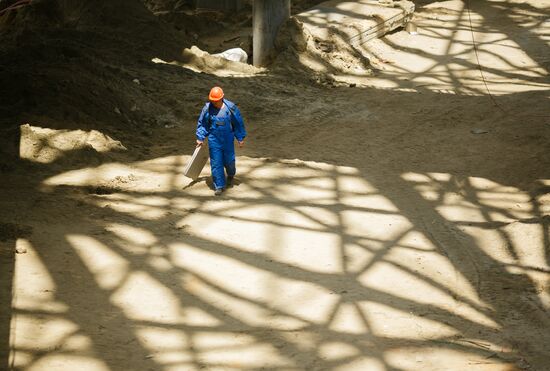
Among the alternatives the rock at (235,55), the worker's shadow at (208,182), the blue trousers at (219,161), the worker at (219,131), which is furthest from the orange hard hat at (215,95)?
the rock at (235,55)

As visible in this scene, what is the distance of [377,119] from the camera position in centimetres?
1473

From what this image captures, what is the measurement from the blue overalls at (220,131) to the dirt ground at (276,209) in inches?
20.4

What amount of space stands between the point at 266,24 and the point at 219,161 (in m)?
7.23

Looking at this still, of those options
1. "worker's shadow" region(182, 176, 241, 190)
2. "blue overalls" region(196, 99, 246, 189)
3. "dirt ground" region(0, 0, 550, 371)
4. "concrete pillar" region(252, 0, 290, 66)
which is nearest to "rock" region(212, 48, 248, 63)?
"concrete pillar" region(252, 0, 290, 66)

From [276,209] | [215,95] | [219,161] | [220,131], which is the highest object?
[215,95]

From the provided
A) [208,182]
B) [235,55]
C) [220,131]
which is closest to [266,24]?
[235,55]

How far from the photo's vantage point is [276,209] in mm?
10805

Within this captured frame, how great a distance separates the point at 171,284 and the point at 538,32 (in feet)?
48.9

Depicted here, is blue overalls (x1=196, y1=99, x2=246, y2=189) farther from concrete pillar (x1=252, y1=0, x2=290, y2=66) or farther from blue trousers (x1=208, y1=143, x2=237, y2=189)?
concrete pillar (x1=252, y1=0, x2=290, y2=66)

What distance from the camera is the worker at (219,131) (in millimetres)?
10969

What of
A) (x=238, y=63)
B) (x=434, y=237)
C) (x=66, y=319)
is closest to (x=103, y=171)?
(x=66, y=319)

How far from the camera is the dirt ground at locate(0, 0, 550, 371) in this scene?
7609mm

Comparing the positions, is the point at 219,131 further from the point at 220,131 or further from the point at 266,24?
the point at 266,24

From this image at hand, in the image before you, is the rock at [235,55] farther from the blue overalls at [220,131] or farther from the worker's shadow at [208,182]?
the blue overalls at [220,131]
